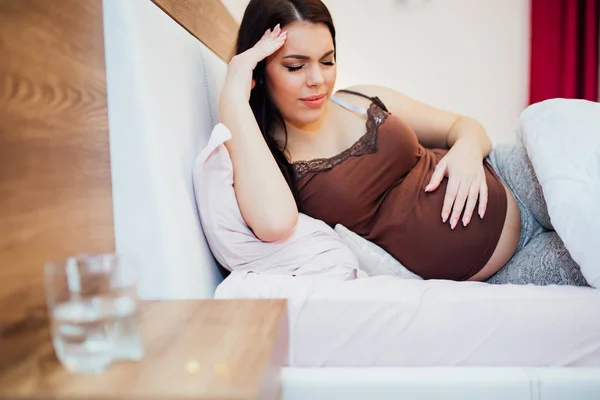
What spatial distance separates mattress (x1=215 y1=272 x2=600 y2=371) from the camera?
90 cm

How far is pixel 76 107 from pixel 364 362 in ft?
2.06

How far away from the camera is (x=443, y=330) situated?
35.6 inches

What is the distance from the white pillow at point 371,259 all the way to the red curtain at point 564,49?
7.31 feet

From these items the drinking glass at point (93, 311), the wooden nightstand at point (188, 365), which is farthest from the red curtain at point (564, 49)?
the drinking glass at point (93, 311)

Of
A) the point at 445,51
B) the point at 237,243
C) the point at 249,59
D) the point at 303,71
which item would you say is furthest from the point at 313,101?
the point at 445,51

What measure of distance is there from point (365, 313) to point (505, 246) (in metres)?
0.50

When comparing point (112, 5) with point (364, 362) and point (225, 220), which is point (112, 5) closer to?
point (225, 220)

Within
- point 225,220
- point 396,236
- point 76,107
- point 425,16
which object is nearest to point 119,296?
point 76,107

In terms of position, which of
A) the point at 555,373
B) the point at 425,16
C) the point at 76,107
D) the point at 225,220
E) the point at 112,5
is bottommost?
the point at 555,373

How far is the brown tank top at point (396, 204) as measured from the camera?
1.23 metres

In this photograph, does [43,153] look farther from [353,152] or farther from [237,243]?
[353,152]

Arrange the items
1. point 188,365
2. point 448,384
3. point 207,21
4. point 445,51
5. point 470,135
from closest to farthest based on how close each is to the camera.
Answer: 1. point 188,365
2. point 448,384
3. point 470,135
4. point 207,21
5. point 445,51

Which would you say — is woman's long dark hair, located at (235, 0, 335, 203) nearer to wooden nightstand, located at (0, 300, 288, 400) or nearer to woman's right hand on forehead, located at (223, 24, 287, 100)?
woman's right hand on forehead, located at (223, 24, 287, 100)

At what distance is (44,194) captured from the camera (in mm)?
726
